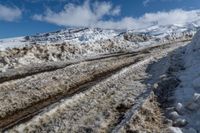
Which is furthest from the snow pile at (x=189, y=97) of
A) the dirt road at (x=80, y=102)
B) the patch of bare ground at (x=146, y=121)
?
the dirt road at (x=80, y=102)

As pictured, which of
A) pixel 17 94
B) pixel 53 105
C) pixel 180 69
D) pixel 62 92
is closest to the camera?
pixel 53 105

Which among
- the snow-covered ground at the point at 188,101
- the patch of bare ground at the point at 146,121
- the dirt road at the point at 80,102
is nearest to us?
the patch of bare ground at the point at 146,121

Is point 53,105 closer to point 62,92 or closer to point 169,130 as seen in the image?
point 62,92

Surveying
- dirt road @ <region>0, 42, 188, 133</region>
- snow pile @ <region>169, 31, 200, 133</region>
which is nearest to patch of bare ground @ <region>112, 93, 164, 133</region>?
dirt road @ <region>0, 42, 188, 133</region>

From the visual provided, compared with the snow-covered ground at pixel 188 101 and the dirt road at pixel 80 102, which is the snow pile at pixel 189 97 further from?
the dirt road at pixel 80 102

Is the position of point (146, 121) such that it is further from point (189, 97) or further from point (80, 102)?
point (80, 102)

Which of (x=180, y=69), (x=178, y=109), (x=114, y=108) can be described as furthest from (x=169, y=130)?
(x=180, y=69)

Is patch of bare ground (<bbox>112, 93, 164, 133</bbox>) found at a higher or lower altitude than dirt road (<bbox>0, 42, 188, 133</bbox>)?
lower

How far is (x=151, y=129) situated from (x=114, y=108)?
105 inches

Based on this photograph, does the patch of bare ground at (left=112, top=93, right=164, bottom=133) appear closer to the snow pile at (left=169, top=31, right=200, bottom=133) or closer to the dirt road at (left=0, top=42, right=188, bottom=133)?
the dirt road at (left=0, top=42, right=188, bottom=133)

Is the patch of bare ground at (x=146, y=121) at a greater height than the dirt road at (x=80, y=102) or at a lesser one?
lesser

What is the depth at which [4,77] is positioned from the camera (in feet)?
77.6

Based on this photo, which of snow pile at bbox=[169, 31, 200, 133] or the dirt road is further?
the dirt road

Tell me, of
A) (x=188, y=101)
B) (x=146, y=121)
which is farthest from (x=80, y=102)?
(x=188, y=101)
